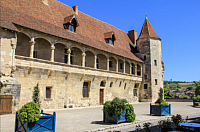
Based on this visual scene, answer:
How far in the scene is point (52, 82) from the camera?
19.1 m

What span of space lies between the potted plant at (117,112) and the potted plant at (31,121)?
356 cm

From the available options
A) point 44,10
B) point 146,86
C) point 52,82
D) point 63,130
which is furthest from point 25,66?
point 146,86

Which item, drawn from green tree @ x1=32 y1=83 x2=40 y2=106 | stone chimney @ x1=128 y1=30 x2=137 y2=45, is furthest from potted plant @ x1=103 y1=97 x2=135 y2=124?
stone chimney @ x1=128 y1=30 x2=137 y2=45

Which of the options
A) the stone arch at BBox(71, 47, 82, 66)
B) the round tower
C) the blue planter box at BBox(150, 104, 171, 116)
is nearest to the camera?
the blue planter box at BBox(150, 104, 171, 116)

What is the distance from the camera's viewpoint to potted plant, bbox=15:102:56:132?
23.1 feet

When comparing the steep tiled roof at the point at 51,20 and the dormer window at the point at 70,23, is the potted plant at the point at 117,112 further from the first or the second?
the dormer window at the point at 70,23

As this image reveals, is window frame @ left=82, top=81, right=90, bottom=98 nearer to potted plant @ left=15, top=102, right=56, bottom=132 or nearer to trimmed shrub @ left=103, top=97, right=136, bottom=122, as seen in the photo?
trimmed shrub @ left=103, top=97, right=136, bottom=122

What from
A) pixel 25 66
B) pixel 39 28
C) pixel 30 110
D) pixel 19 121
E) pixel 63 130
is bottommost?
pixel 63 130

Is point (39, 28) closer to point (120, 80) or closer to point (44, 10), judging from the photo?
point (44, 10)

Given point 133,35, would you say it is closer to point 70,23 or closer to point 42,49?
point 70,23

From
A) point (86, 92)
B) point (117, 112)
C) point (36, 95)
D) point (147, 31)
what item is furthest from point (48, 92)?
point (147, 31)

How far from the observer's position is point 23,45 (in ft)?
60.2

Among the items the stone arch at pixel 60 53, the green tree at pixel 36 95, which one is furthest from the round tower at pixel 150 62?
the green tree at pixel 36 95

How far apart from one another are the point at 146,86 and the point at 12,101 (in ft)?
77.7
